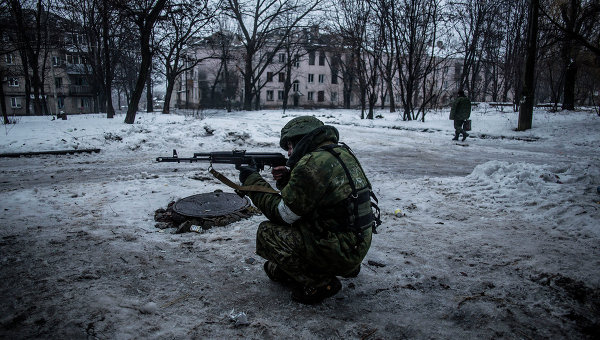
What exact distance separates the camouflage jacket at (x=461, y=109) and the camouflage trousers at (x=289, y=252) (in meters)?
12.0

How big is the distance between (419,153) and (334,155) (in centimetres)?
853

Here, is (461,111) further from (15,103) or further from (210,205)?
(15,103)

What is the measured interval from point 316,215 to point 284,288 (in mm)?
878

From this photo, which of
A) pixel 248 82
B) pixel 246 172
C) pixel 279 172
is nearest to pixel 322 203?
pixel 279 172

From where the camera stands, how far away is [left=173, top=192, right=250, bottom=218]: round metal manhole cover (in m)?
4.56

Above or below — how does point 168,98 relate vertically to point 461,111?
above

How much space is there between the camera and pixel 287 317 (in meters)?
2.52

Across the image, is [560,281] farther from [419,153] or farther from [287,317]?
[419,153]

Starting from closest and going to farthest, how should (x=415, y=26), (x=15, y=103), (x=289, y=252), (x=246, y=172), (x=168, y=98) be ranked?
(x=289, y=252)
(x=246, y=172)
(x=415, y=26)
(x=168, y=98)
(x=15, y=103)

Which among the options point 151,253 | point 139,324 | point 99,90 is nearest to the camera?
point 139,324

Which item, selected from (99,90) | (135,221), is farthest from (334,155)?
(99,90)

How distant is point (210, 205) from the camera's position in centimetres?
488

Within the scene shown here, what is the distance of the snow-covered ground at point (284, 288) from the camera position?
241 cm

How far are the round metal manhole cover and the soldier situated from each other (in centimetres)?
200
